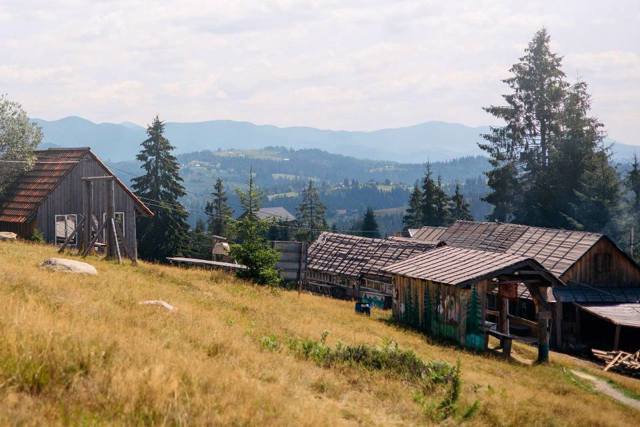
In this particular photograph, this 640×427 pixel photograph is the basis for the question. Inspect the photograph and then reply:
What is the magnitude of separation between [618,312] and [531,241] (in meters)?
8.70

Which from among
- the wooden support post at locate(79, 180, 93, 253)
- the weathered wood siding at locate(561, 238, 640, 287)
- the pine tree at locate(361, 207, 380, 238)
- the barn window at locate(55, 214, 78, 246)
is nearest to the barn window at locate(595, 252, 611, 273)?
the weathered wood siding at locate(561, 238, 640, 287)

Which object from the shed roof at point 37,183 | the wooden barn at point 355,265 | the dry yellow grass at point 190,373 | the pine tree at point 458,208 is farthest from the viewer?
the pine tree at point 458,208

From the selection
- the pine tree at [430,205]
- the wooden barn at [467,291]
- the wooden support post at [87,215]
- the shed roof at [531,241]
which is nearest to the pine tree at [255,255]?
the wooden barn at [467,291]

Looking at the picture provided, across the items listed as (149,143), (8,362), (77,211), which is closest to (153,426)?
(8,362)

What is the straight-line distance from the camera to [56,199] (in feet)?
113

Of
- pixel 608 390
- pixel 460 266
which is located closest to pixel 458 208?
pixel 460 266

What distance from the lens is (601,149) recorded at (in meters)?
61.0

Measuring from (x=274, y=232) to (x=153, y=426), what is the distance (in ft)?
268

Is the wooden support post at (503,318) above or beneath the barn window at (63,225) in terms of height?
beneath

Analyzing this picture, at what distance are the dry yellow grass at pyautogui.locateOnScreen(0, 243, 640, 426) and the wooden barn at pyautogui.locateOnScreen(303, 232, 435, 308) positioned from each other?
2063 centimetres

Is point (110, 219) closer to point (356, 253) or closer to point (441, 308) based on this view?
point (441, 308)

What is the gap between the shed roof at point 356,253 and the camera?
135 feet

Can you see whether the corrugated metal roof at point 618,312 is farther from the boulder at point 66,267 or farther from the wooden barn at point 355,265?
the boulder at point 66,267

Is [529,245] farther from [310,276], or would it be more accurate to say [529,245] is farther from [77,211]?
[77,211]
